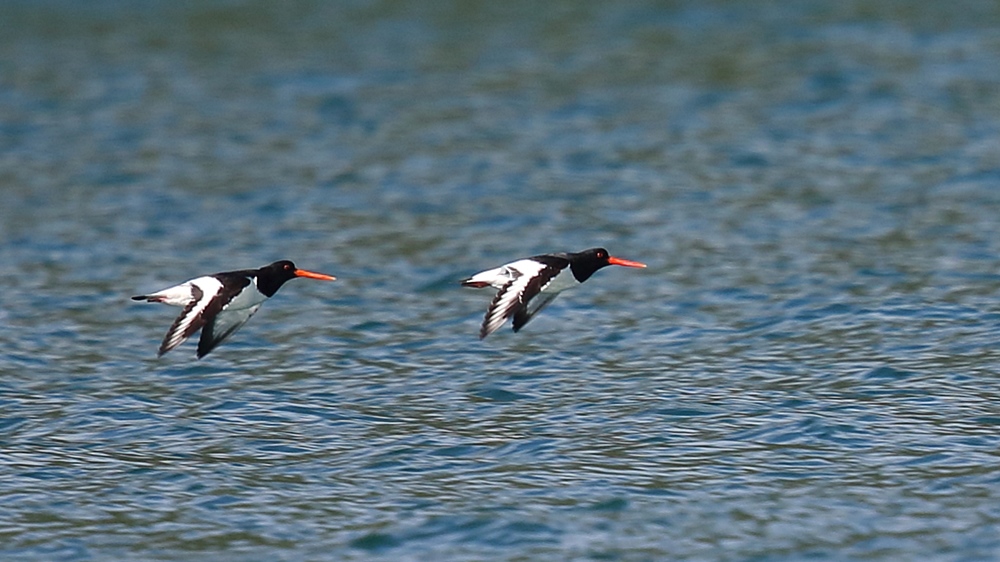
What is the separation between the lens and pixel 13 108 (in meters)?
31.7

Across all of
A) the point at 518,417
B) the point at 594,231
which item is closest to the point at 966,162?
the point at 594,231

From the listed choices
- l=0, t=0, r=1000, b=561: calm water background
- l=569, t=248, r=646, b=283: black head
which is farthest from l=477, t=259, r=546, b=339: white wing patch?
l=0, t=0, r=1000, b=561: calm water background

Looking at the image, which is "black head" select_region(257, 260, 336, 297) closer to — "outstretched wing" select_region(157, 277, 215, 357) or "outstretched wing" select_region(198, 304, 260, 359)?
"outstretched wing" select_region(198, 304, 260, 359)

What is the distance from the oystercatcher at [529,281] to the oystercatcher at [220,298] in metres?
1.44

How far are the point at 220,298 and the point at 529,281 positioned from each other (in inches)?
102

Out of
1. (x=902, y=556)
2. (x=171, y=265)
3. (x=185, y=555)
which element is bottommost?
(x=902, y=556)

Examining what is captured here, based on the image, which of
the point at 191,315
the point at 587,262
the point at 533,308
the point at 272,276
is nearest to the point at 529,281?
the point at 533,308

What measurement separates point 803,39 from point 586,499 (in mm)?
22859

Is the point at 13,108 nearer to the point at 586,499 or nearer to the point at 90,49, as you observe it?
the point at 90,49

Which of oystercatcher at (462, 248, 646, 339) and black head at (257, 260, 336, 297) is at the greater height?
black head at (257, 260, 336, 297)

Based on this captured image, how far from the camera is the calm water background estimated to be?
12984mm

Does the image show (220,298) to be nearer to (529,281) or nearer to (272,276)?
(272,276)

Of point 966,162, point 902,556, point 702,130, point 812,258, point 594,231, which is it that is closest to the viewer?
point 902,556

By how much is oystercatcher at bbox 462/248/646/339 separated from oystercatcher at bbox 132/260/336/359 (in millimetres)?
1438
